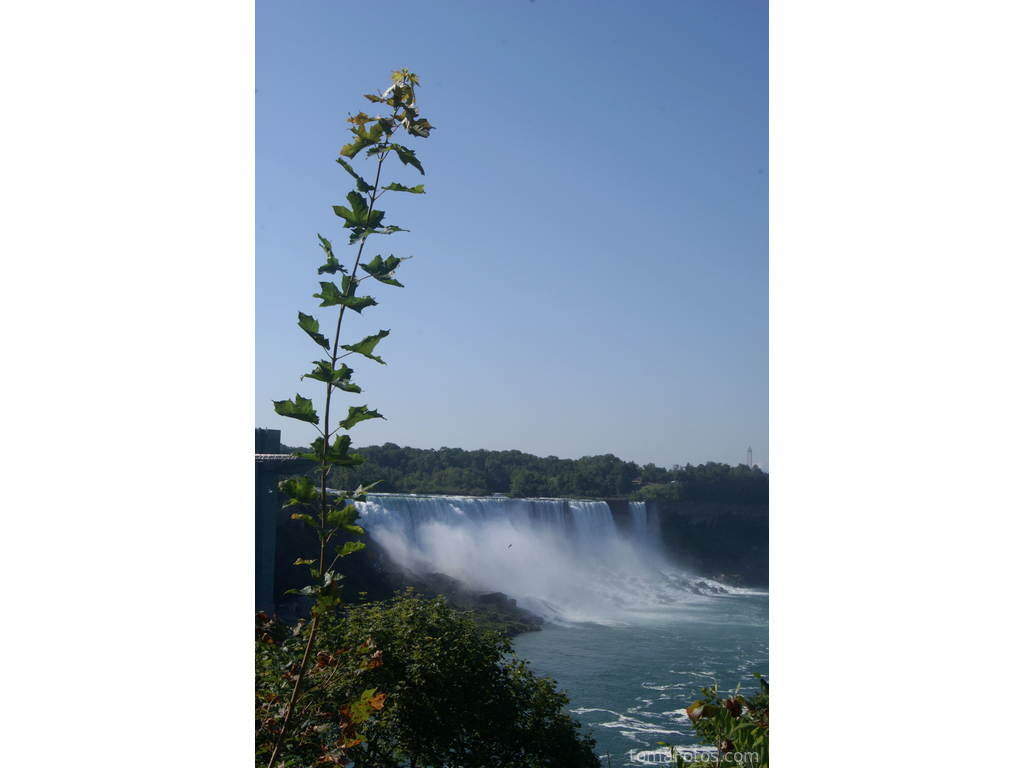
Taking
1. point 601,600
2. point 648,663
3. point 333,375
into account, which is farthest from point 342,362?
point 601,600

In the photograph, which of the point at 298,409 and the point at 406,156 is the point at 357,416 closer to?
the point at 298,409

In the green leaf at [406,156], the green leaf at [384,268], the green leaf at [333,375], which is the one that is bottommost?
the green leaf at [333,375]

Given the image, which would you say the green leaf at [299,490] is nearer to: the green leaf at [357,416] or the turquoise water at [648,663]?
the green leaf at [357,416]

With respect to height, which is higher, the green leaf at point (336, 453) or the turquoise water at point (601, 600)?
the green leaf at point (336, 453)

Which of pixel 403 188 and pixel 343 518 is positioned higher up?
pixel 403 188

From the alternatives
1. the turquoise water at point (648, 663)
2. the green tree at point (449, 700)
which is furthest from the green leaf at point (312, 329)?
the turquoise water at point (648, 663)
